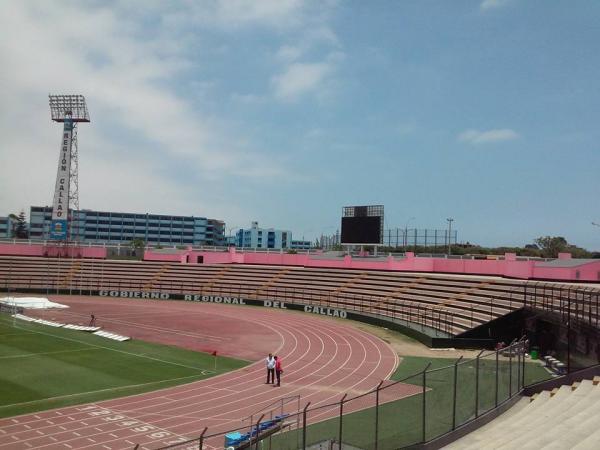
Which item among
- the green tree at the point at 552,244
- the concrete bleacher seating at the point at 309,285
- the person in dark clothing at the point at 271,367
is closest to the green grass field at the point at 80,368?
the person in dark clothing at the point at 271,367

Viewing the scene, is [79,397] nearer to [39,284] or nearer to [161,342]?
[161,342]

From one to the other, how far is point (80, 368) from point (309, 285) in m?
32.0

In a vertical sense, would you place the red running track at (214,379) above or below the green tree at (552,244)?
below

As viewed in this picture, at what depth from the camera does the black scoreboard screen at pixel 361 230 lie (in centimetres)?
5616

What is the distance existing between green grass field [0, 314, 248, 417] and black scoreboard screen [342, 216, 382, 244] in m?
32.1

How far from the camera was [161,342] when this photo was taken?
2947cm

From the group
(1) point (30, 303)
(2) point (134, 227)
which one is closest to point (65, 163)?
(1) point (30, 303)

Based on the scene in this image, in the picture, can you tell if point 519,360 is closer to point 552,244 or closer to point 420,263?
point 420,263

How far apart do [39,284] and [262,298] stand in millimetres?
23589

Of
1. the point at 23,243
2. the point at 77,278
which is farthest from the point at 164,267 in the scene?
the point at 23,243

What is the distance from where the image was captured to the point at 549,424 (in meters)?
9.79

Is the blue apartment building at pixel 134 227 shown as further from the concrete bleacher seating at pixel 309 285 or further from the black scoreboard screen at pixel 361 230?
the black scoreboard screen at pixel 361 230

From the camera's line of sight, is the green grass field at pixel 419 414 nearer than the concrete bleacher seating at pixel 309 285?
Yes

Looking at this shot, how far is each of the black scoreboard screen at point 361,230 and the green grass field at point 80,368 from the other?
32143 millimetres
